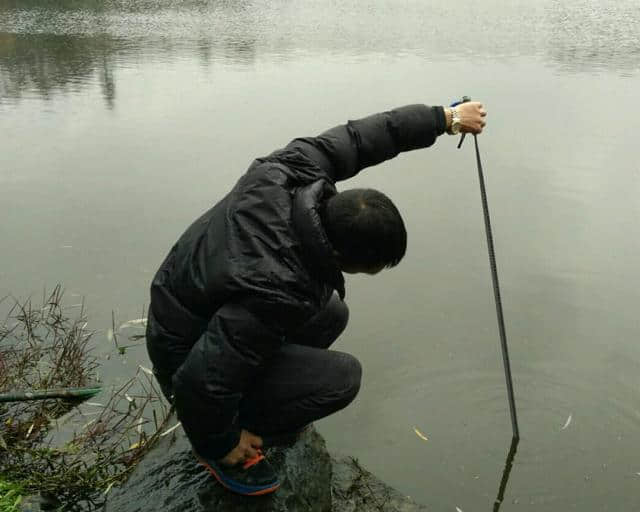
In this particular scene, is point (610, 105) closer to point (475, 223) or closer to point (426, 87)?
point (426, 87)

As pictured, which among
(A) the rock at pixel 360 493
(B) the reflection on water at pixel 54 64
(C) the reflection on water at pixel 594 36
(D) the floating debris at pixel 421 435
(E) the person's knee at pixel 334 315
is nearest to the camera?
(A) the rock at pixel 360 493

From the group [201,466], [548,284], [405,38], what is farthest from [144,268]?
[405,38]

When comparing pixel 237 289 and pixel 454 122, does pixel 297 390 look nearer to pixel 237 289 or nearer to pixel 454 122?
pixel 237 289

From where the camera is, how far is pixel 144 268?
4.45m

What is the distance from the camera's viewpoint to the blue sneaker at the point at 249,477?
2.25 meters

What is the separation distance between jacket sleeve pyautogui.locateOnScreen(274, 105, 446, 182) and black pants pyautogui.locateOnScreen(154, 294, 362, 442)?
0.66 meters

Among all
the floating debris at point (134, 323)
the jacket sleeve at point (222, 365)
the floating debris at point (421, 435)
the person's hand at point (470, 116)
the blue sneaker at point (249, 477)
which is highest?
the person's hand at point (470, 116)

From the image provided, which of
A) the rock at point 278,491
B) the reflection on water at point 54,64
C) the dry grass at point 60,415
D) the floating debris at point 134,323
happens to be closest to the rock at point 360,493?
the rock at point 278,491

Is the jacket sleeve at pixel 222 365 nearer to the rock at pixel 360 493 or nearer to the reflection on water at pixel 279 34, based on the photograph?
Answer: the rock at pixel 360 493

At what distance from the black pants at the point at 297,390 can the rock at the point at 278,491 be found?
0.18 m

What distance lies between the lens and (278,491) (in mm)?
2342

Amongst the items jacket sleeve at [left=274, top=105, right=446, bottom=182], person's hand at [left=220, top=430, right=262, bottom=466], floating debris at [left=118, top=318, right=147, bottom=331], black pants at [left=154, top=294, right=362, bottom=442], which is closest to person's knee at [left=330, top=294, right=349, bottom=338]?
black pants at [left=154, top=294, right=362, bottom=442]

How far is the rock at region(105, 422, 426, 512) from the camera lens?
228 cm

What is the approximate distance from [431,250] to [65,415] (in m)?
2.58
